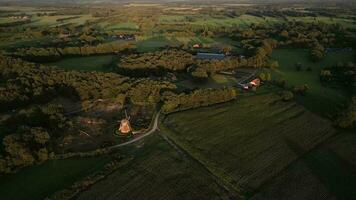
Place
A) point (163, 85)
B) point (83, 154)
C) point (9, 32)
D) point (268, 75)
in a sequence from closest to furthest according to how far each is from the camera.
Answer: point (83, 154)
point (163, 85)
point (268, 75)
point (9, 32)

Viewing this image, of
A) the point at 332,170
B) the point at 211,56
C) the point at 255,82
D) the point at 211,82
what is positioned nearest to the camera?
the point at 332,170

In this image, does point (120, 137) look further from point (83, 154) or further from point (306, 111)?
point (306, 111)

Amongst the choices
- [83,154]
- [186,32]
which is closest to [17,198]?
[83,154]

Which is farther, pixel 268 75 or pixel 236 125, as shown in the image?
pixel 268 75

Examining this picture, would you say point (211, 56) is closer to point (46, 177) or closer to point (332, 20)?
point (46, 177)

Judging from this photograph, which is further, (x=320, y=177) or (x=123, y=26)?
(x=123, y=26)

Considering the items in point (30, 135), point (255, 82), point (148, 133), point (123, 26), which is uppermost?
point (123, 26)

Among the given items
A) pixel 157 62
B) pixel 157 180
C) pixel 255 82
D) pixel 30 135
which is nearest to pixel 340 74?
pixel 255 82
